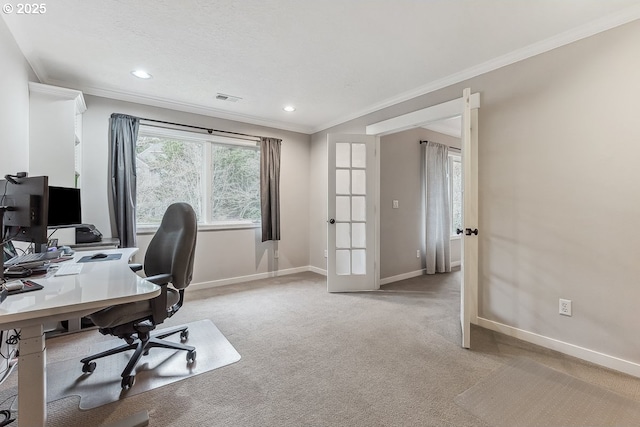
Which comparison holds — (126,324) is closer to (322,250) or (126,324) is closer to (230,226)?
(230,226)

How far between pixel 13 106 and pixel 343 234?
3.37 m

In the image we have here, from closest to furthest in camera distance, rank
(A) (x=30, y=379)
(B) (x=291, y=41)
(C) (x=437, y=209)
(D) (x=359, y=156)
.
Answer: (A) (x=30, y=379), (B) (x=291, y=41), (D) (x=359, y=156), (C) (x=437, y=209)

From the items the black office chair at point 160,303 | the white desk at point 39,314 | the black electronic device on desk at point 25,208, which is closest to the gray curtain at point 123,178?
the black office chair at point 160,303

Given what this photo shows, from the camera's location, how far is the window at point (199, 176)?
11.9 feet

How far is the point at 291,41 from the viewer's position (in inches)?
90.4

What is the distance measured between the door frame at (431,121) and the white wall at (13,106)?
11.3ft

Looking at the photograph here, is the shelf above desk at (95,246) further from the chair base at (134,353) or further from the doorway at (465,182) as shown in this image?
the doorway at (465,182)

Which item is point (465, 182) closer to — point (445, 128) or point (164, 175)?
point (445, 128)

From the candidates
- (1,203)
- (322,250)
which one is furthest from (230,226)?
(1,203)

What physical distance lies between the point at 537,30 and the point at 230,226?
12.8ft

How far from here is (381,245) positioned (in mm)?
4117

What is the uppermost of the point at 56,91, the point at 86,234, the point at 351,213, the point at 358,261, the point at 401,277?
the point at 56,91

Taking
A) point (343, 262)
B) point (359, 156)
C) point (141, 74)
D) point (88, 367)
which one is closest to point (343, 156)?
point (359, 156)

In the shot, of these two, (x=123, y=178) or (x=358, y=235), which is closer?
(x=123, y=178)
